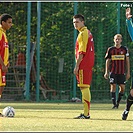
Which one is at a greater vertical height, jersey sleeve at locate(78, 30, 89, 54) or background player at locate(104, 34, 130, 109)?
jersey sleeve at locate(78, 30, 89, 54)

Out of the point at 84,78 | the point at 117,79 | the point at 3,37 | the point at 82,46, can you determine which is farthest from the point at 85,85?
the point at 117,79

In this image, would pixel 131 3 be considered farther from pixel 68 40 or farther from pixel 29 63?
pixel 29 63

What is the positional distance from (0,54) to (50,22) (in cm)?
1009

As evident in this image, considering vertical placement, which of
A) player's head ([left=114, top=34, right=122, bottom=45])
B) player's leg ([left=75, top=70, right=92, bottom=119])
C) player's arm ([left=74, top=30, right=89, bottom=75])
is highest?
player's head ([left=114, top=34, right=122, bottom=45])

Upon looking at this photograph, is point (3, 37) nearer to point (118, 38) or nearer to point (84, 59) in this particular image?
point (84, 59)

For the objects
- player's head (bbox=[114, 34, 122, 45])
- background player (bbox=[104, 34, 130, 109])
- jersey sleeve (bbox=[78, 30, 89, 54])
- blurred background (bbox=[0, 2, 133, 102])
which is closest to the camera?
jersey sleeve (bbox=[78, 30, 89, 54])

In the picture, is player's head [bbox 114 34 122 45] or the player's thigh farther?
the player's thigh

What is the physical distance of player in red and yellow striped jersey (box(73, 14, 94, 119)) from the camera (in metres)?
11.0

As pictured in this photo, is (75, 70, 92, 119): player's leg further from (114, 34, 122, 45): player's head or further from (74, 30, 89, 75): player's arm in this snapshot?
(114, 34, 122, 45): player's head

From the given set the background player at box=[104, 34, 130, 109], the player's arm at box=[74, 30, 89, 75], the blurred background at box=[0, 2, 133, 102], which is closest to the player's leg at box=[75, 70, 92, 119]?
the player's arm at box=[74, 30, 89, 75]

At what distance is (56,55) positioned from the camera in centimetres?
2153

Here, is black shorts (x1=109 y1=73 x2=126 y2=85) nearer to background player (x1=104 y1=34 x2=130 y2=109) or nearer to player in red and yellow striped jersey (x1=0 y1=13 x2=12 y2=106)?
background player (x1=104 y1=34 x2=130 y2=109)

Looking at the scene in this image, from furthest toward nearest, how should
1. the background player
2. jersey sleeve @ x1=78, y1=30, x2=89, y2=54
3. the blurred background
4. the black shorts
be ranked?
the blurred background
the black shorts
the background player
jersey sleeve @ x1=78, y1=30, x2=89, y2=54

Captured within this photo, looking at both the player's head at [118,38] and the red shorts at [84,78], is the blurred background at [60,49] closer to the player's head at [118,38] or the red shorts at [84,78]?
the player's head at [118,38]
